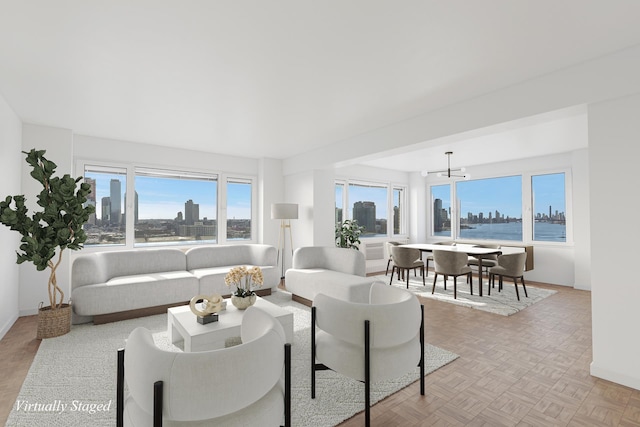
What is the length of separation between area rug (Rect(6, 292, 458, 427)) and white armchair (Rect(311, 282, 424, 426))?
317 millimetres

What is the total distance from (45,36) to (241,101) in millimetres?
1779

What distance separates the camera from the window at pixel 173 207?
5859 millimetres

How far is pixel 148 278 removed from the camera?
449 centimetres

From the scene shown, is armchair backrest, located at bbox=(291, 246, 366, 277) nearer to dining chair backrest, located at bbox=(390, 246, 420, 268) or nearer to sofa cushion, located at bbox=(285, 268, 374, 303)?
sofa cushion, located at bbox=(285, 268, 374, 303)

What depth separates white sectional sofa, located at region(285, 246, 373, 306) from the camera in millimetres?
4293

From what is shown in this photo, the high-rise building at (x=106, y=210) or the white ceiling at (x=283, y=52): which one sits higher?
the white ceiling at (x=283, y=52)

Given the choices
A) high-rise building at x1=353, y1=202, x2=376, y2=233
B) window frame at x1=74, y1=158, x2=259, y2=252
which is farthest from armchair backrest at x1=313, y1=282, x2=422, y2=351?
high-rise building at x1=353, y1=202, x2=376, y2=233

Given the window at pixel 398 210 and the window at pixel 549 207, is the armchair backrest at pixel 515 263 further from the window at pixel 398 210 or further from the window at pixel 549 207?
the window at pixel 398 210

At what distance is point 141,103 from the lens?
379 centimetres

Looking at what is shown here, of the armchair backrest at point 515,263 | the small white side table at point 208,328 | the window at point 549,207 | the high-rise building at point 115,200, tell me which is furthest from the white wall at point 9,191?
the window at point 549,207

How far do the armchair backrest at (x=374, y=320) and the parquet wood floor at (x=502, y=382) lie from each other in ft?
1.81

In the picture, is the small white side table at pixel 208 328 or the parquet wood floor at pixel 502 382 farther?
the small white side table at pixel 208 328

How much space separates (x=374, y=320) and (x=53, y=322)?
3.79 m

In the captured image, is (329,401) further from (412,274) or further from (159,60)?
(412,274)
